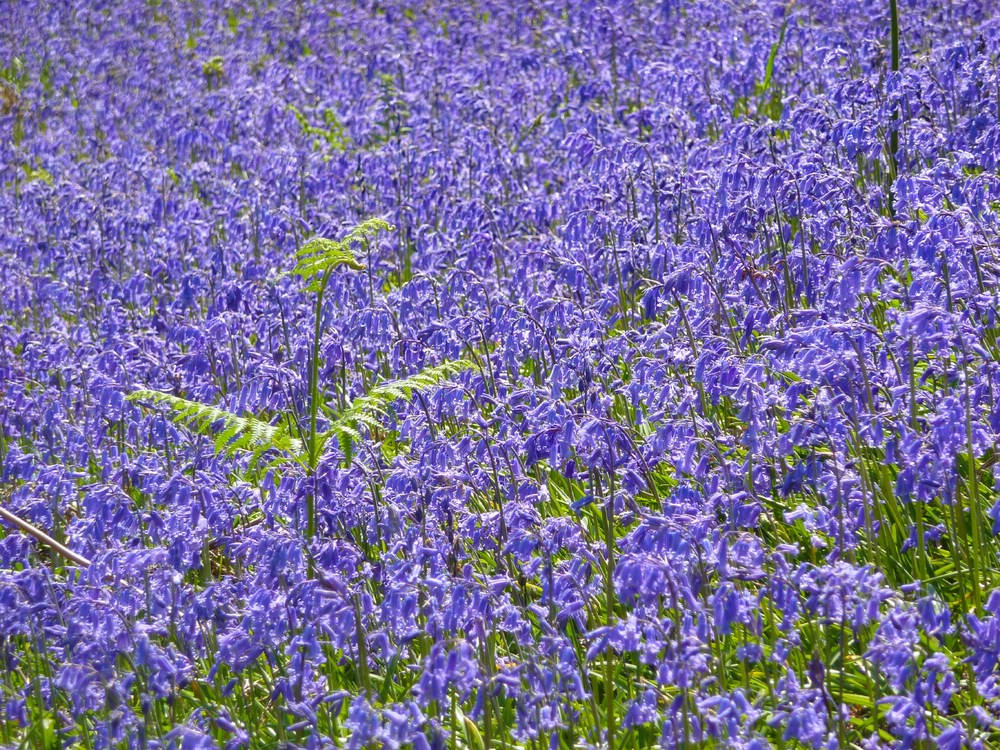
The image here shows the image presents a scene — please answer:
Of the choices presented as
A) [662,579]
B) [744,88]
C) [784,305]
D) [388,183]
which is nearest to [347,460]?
[662,579]

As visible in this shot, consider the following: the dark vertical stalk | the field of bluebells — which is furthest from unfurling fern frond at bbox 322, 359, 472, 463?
the dark vertical stalk

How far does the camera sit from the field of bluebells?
324cm

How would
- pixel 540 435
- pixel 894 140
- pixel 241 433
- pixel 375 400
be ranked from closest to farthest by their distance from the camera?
1. pixel 540 435
2. pixel 375 400
3. pixel 241 433
4. pixel 894 140

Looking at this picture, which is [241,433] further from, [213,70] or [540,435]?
[213,70]

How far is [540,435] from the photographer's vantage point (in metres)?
3.99

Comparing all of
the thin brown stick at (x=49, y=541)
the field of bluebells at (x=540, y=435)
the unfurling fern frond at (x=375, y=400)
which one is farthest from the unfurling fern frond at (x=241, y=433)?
the thin brown stick at (x=49, y=541)

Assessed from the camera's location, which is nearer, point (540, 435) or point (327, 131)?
point (540, 435)

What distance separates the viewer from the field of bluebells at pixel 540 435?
3.24 m

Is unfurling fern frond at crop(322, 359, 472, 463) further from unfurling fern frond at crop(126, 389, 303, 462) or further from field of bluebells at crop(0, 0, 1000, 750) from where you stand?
unfurling fern frond at crop(126, 389, 303, 462)

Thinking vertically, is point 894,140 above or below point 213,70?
above

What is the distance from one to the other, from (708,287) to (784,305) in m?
0.41

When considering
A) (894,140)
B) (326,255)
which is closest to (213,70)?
(894,140)

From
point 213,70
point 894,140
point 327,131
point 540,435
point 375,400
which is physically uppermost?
point 894,140

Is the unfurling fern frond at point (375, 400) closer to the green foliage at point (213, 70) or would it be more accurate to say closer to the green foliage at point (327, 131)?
the green foliage at point (327, 131)
